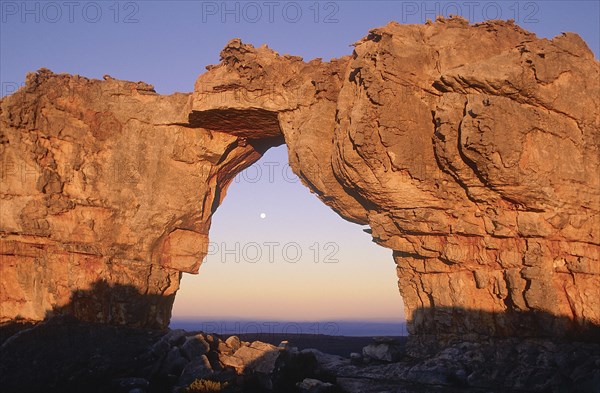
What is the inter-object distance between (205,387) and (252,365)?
3165mm

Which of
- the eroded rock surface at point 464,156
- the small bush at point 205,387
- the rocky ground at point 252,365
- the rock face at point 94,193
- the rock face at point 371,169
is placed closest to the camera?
the rocky ground at point 252,365

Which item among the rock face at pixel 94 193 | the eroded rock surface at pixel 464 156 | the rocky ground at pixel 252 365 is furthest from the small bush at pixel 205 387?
the eroded rock surface at pixel 464 156

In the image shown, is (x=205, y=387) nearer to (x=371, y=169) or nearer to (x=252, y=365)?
(x=252, y=365)

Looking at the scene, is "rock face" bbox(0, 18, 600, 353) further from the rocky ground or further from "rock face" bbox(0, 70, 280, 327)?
the rocky ground

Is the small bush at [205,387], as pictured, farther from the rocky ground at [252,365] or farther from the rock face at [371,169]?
the rock face at [371,169]

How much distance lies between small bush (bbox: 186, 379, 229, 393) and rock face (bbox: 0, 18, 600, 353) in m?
6.96

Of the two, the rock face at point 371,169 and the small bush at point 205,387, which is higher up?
the rock face at point 371,169

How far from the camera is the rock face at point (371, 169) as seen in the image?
1989 centimetres

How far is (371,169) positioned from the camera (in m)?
21.9

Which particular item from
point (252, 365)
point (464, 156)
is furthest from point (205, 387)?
point (464, 156)

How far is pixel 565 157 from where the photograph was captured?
20.2 metres

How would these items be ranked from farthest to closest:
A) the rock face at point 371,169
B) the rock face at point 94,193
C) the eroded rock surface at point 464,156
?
the rock face at point 94,193
the rock face at point 371,169
the eroded rock surface at point 464,156

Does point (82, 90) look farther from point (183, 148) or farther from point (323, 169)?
point (323, 169)

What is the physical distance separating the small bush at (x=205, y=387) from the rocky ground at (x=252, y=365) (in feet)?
0.13
